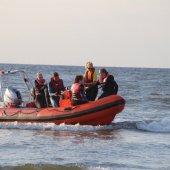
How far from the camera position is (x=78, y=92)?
15.1 metres

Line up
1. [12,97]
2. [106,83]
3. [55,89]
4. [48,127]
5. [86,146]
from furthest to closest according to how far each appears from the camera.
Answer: [12,97] → [55,89] → [106,83] → [48,127] → [86,146]

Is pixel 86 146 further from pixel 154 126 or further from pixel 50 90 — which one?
pixel 154 126

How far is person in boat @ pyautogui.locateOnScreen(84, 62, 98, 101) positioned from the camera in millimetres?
15453

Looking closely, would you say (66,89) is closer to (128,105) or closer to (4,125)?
(4,125)

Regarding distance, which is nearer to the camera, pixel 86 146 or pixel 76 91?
pixel 86 146

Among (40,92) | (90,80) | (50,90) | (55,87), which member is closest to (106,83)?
(90,80)

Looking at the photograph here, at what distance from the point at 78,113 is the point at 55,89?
96 cm

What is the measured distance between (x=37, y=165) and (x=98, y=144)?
8.98 ft

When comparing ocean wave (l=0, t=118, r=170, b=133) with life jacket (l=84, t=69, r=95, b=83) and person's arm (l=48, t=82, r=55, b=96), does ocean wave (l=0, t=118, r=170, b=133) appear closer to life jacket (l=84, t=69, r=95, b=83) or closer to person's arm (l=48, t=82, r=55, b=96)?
person's arm (l=48, t=82, r=55, b=96)

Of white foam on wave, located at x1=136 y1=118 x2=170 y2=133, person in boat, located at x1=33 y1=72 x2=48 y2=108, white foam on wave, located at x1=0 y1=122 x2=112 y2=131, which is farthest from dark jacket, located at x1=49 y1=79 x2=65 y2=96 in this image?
white foam on wave, located at x1=136 y1=118 x2=170 y2=133

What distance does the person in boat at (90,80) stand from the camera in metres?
15.5

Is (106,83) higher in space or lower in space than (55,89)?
higher

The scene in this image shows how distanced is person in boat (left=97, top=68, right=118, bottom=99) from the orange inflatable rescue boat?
1.33 ft

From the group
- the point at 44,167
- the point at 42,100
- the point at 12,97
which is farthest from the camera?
the point at 12,97
